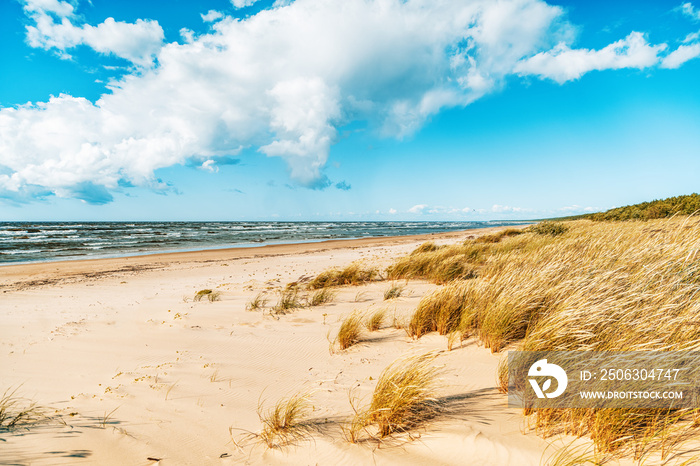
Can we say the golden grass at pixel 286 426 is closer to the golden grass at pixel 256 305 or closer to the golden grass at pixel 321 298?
the golden grass at pixel 321 298

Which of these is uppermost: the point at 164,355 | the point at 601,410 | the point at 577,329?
the point at 577,329

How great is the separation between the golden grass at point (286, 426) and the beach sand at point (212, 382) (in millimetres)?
109

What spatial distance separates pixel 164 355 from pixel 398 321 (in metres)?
4.02

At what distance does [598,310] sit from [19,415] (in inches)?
244

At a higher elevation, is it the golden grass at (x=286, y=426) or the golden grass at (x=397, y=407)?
the golden grass at (x=397, y=407)

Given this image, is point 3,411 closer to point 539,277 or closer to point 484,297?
point 484,297

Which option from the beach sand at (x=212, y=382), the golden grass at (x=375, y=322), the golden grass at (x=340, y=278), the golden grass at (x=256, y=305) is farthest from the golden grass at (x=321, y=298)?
the golden grass at (x=375, y=322)

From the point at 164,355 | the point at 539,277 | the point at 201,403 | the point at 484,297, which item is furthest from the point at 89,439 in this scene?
Result: the point at 539,277

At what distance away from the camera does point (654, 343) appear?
108 inches

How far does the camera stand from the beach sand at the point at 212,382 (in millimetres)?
2740

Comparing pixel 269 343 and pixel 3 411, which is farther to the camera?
pixel 269 343

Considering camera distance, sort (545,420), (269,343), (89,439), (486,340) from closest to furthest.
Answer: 1. (545,420)
2. (89,439)
3. (486,340)
4. (269,343)

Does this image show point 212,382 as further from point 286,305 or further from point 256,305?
point 256,305

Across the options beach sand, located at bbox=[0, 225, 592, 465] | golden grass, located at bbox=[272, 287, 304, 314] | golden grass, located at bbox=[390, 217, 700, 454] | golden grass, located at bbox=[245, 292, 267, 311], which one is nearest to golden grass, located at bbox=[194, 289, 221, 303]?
beach sand, located at bbox=[0, 225, 592, 465]
